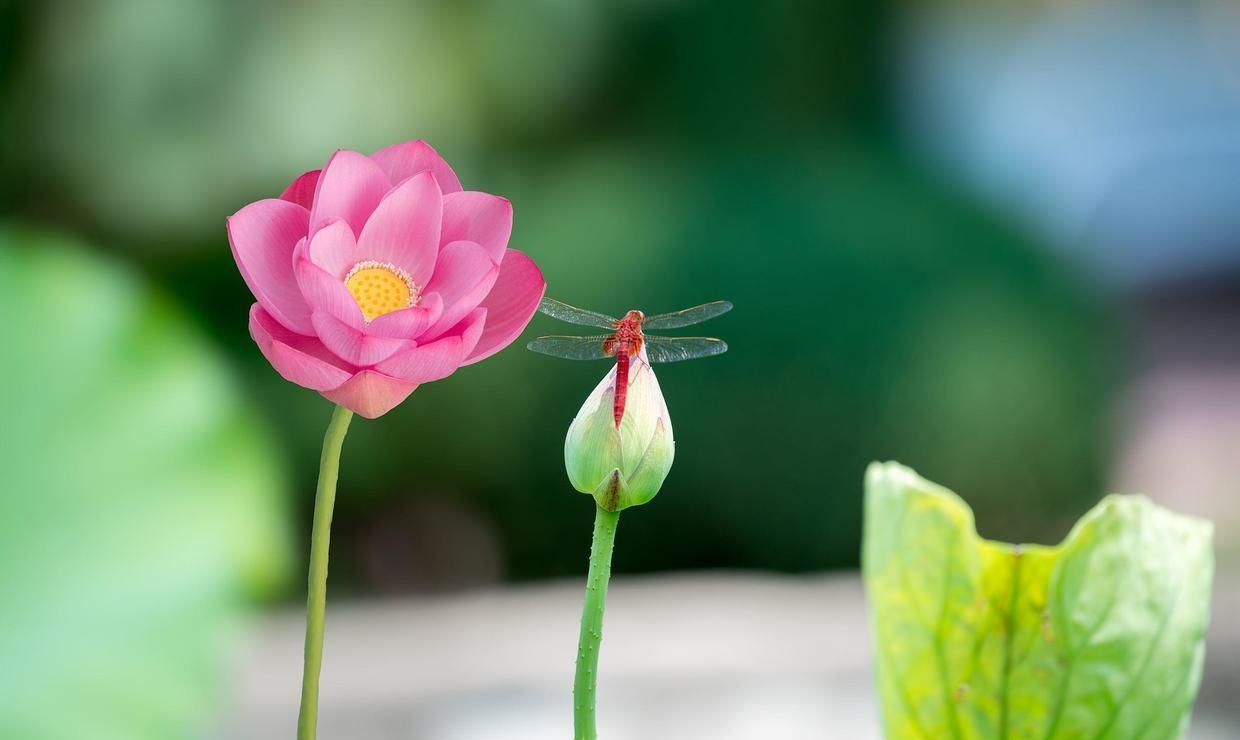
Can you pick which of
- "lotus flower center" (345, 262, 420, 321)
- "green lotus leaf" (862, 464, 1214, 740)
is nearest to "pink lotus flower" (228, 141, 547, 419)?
"lotus flower center" (345, 262, 420, 321)

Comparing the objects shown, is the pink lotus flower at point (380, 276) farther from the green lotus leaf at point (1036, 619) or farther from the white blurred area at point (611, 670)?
the white blurred area at point (611, 670)

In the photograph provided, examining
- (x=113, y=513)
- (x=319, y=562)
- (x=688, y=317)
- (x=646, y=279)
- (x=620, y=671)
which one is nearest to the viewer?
(x=319, y=562)

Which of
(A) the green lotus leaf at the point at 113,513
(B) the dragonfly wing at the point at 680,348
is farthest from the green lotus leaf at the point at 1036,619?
(A) the green lotus leaf at the point at 113,513

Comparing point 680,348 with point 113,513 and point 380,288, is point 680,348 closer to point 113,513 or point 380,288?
point 380,288

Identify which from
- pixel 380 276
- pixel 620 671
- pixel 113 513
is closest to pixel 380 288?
pixel 380 276

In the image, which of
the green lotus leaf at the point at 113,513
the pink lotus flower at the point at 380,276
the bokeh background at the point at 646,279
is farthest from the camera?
the bokeh background at the point at 646,279

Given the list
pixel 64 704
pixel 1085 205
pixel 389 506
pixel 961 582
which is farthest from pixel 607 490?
pixel 1085 205
